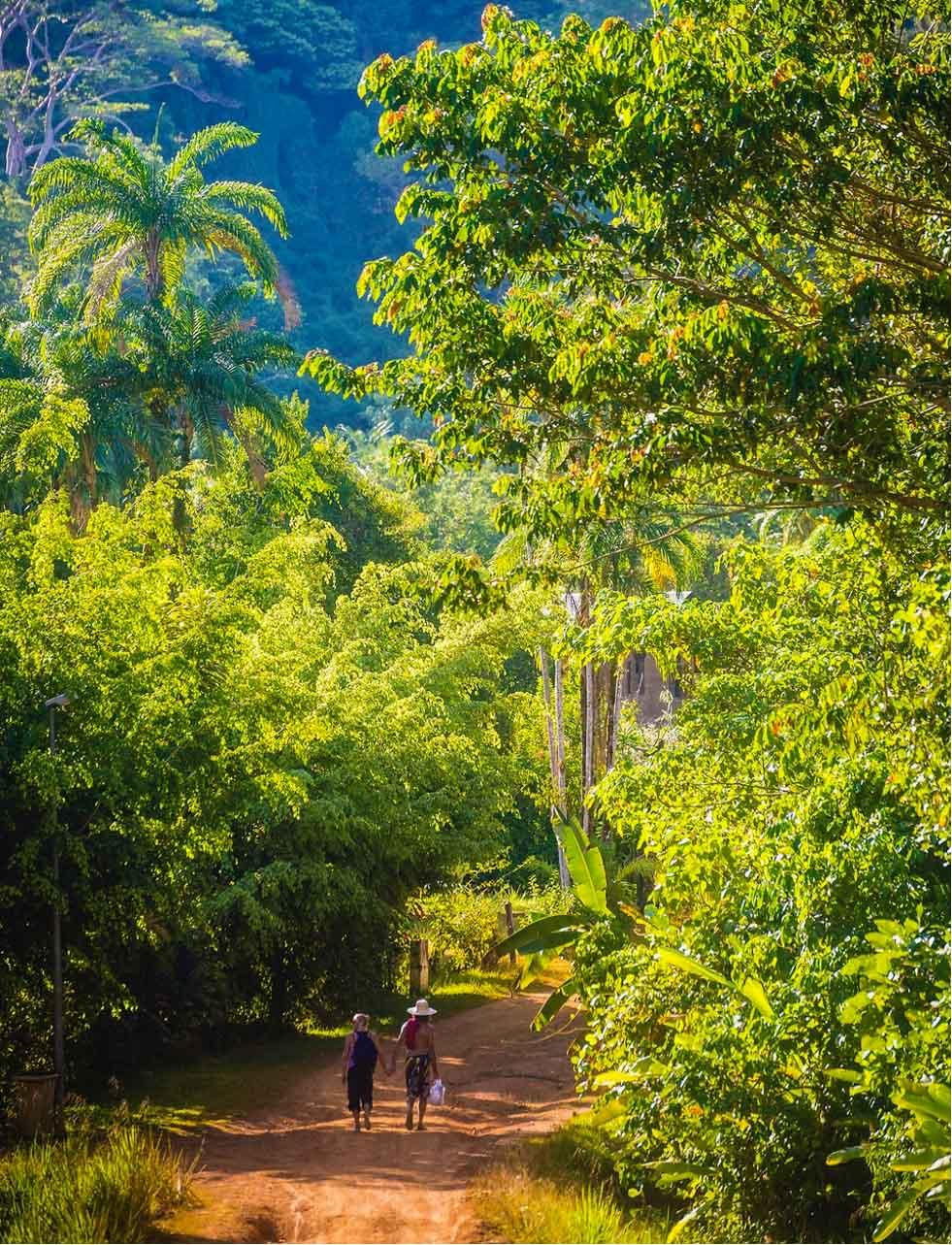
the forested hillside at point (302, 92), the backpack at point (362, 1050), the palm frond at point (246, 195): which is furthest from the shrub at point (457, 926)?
the forested hillside at point (302, 92)

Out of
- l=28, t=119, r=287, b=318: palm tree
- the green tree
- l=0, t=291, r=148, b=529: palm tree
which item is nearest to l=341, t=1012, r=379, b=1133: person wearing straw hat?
the green tree

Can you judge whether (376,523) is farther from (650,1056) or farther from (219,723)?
(650,1056)

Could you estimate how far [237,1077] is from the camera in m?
17.3

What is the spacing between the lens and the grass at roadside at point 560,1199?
A: 1054 centimetres

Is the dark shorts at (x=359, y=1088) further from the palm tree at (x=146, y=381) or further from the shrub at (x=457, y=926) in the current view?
the palm tree at (x=146, y=381)

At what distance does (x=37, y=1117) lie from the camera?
1295 centimetres

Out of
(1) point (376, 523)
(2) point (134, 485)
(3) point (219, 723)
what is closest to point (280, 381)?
(1) point (376, 523)

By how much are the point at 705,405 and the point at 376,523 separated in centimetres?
3101

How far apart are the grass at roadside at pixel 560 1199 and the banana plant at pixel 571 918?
4.38ft

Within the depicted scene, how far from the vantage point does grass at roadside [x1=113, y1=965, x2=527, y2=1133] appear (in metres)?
15.3

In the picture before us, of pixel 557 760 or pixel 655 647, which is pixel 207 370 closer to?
pixel 557 760

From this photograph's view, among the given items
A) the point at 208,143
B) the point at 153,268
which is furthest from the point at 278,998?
the point at 208,143

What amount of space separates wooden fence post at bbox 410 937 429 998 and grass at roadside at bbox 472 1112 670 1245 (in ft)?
31.9

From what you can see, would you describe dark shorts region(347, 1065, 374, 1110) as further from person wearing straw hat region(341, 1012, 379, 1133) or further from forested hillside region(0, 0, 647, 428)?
forested hillside region(0, 0, 647, 428)
